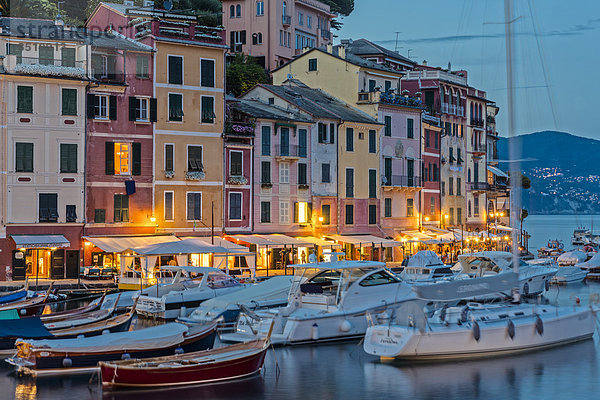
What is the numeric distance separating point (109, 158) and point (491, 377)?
34.8 metres

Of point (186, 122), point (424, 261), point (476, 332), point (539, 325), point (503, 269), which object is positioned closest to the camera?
point (476, 332)

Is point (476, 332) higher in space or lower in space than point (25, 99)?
lower

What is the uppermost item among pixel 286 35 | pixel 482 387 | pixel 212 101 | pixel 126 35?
pixel 286 35

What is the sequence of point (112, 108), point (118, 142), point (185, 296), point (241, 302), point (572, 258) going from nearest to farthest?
point (241, 302)
point (185, 296)
point (112, 108)
point (118, 142)
point (572, 258)

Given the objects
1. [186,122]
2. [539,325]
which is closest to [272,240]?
[186,122]

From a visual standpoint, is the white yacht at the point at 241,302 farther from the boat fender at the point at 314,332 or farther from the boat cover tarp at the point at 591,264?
the boat cover tarp at the point at 591,264

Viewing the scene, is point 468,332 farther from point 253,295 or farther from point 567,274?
point 567,274

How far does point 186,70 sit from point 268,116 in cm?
748

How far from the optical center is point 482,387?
103 feet

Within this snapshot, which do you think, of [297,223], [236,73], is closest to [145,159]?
[297,223]

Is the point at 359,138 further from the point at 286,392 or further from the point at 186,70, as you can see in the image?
the point at 286,392

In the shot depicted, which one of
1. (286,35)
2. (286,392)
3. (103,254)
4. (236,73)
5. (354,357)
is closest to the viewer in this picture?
(286,392)

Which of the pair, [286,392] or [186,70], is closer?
[286,392]

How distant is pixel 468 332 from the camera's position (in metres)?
35.1
